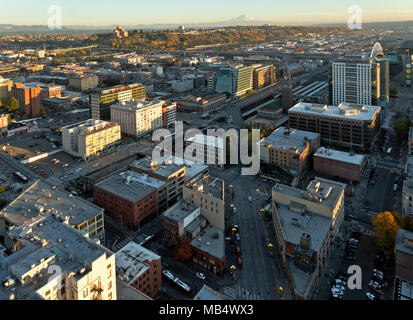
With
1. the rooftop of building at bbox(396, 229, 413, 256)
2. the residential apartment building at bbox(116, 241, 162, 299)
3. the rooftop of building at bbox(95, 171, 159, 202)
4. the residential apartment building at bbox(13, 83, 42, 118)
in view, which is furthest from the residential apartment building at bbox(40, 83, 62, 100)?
the rooftop of building at bbox(396, 229, 413, 256)

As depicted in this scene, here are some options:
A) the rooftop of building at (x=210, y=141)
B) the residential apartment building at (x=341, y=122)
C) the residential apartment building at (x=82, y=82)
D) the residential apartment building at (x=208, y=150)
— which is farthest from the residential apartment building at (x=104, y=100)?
the residential apartment building at (x=341, y=122)

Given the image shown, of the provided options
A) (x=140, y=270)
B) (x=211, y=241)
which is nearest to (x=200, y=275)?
(x=211, y=241)

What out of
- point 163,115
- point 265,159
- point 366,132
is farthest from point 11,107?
point 366,132

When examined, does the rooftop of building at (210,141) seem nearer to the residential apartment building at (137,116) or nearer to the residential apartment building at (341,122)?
the residential apartment building at (137,116)

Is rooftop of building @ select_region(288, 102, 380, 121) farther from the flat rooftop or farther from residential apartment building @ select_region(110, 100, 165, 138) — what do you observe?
the flat rooftop

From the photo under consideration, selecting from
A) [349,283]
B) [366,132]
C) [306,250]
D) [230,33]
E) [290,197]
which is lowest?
[349,283]

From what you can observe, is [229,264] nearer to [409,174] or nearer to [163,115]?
[409,174]

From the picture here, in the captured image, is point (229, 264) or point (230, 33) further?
point (230, 33)
